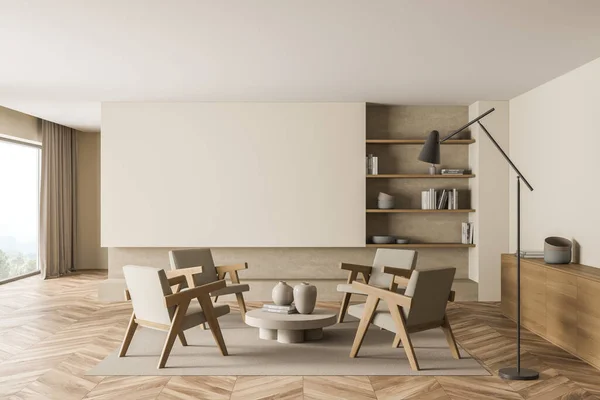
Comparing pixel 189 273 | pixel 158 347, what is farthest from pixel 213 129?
pixel 158 347

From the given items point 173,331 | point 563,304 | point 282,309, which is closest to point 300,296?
point 282,309

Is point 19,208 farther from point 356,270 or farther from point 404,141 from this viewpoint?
point 404,141

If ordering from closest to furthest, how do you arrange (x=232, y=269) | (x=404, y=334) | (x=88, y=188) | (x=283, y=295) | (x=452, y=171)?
(x=404, y=334)
(x=283, y=295)
(x=232, y=269)
(x=452, y=171)
(x=88, y=188)

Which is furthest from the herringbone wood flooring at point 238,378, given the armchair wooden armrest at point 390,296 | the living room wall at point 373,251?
the living room wall at point 373,251

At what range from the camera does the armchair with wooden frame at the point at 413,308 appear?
15.5 ft

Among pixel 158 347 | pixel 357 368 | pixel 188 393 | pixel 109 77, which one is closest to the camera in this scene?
pixel 188 393

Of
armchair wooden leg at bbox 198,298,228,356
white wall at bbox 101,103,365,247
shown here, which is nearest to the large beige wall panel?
white wall at bbox 101,103,365,247

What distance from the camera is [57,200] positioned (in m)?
10.7

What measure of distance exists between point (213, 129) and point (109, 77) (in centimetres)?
184

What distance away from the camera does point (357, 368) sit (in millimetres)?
4750

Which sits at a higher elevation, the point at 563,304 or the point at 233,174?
the point at 233,174

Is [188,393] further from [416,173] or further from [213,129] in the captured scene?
[416,173]

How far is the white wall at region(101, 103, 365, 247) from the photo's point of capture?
8.07m

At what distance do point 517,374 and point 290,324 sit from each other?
6.05ft
